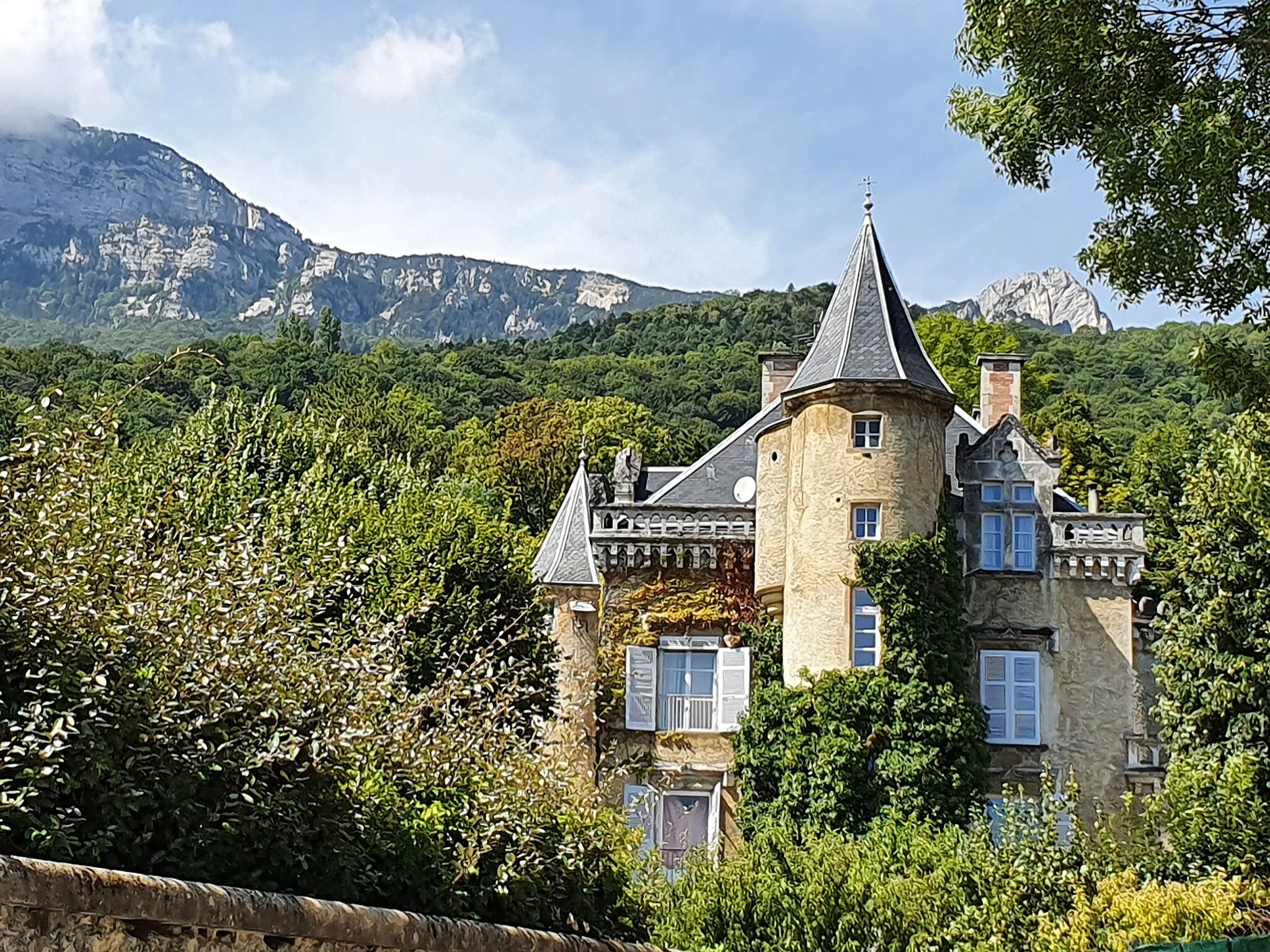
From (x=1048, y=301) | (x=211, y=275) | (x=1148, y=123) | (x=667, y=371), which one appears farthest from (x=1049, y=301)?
(x=1148, y=123)

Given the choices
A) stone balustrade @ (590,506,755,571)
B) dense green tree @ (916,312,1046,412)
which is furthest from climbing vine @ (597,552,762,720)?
dense green tree @ (916,312,1046,412)

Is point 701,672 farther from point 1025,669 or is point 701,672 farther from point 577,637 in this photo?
point 1025,669

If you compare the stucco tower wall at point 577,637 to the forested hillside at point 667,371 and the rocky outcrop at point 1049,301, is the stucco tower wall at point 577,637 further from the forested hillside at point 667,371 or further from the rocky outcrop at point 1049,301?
the rocky outcrop at point 1049,301

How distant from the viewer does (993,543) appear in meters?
29.1

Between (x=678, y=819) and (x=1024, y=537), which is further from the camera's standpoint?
(x=1024, y=537)

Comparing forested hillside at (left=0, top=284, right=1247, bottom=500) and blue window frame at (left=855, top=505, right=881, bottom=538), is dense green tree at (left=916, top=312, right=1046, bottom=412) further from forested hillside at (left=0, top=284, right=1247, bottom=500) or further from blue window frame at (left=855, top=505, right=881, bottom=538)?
blue window frame at (left=855, top=505, right=881, bottom=538)

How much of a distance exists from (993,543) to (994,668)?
2.30m

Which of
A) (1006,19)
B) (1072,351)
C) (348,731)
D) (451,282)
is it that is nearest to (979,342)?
(1072,351)

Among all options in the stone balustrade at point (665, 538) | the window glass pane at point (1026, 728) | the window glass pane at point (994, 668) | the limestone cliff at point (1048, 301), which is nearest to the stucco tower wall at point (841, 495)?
the stone balustrade at point (665, 538)

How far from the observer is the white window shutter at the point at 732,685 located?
93.3ft

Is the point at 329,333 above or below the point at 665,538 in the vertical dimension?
above

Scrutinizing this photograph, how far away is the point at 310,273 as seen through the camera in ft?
603

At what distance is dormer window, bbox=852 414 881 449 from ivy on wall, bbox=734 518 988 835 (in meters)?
1.81

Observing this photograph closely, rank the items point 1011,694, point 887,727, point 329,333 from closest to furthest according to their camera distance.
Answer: point 887,727
point 1011,694
point 329,333
